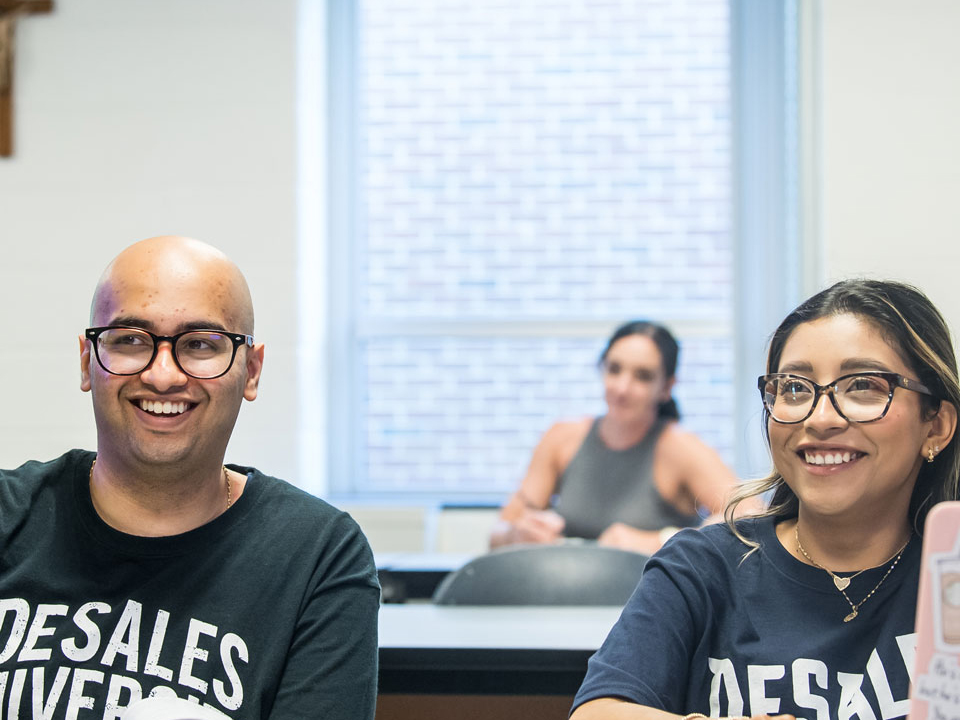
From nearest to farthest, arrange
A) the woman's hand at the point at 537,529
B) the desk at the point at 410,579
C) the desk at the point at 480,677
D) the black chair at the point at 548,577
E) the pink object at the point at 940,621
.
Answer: the pink object at the point at 940,621 < the desk at the point at 480,677 < the black chair at the point at 548,577 < the desk at the point at 410,579 < the woman's hand at the point at 537,529

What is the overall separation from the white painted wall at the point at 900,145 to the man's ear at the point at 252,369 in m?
2.29

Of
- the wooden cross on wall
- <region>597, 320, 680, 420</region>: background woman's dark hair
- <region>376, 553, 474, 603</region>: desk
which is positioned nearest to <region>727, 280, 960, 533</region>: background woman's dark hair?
<region>376, 553, 474, 603</region>: desk

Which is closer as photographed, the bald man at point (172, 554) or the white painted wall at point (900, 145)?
the bald man at point (172, 554)

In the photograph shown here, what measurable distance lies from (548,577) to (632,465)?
1.05 meters

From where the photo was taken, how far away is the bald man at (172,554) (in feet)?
3.67

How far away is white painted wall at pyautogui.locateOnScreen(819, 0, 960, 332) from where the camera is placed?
3.11 meters

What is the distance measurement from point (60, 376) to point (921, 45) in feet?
9.98

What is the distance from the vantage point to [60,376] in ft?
11.0

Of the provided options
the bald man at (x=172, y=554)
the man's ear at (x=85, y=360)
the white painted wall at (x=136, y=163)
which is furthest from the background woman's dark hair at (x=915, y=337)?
the white painted wall at (x=136, y=163)

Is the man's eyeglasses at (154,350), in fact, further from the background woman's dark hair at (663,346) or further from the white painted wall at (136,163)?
the white painted wall at (136,163)

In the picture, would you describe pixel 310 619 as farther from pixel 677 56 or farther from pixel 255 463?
pixel 677 56

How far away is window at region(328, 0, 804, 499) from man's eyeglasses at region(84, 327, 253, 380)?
8.88 ft

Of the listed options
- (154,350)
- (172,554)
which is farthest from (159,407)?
(172,554)

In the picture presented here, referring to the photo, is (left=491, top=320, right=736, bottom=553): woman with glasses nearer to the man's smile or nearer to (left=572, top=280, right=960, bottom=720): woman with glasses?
(left=572, top=280, right=960, bottom=720): woman with glasses
